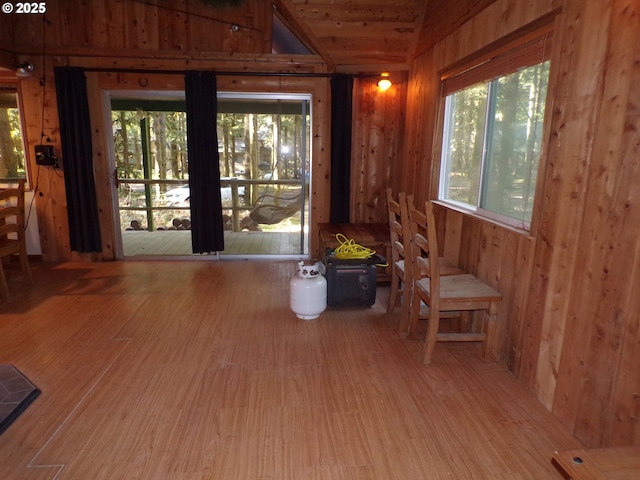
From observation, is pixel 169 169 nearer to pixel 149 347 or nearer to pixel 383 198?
pixel 383 198

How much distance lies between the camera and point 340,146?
4680 mm

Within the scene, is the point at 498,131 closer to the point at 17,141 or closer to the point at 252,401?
the point at 252,401

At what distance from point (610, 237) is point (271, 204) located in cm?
406

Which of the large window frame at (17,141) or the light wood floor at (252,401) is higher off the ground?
the large window frame at (17,141)

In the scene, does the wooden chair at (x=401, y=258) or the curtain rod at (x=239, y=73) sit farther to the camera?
the curtain rod at (x=239, y=73)

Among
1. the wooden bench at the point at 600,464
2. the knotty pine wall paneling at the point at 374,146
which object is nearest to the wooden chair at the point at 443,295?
the wooden bench at the point at 600,464

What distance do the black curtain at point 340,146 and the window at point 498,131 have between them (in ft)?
4.30

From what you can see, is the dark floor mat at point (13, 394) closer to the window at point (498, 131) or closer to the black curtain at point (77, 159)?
the black curtain at point (77, 159)

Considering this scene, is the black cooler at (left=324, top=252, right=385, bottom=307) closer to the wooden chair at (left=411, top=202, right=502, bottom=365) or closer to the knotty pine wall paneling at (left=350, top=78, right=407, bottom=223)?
the wooden chair at (left=411, top=202, right=502, bottom=365)

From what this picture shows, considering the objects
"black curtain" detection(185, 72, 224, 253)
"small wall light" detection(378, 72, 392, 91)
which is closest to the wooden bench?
"small wall light" detection(378, 72, 392, 91)

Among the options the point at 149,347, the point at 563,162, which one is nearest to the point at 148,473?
the point at 149,347

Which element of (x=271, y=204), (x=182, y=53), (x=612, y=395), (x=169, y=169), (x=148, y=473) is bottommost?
(x=148, y=473)

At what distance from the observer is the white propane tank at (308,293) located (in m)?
3.18

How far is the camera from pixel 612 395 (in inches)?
67.1
